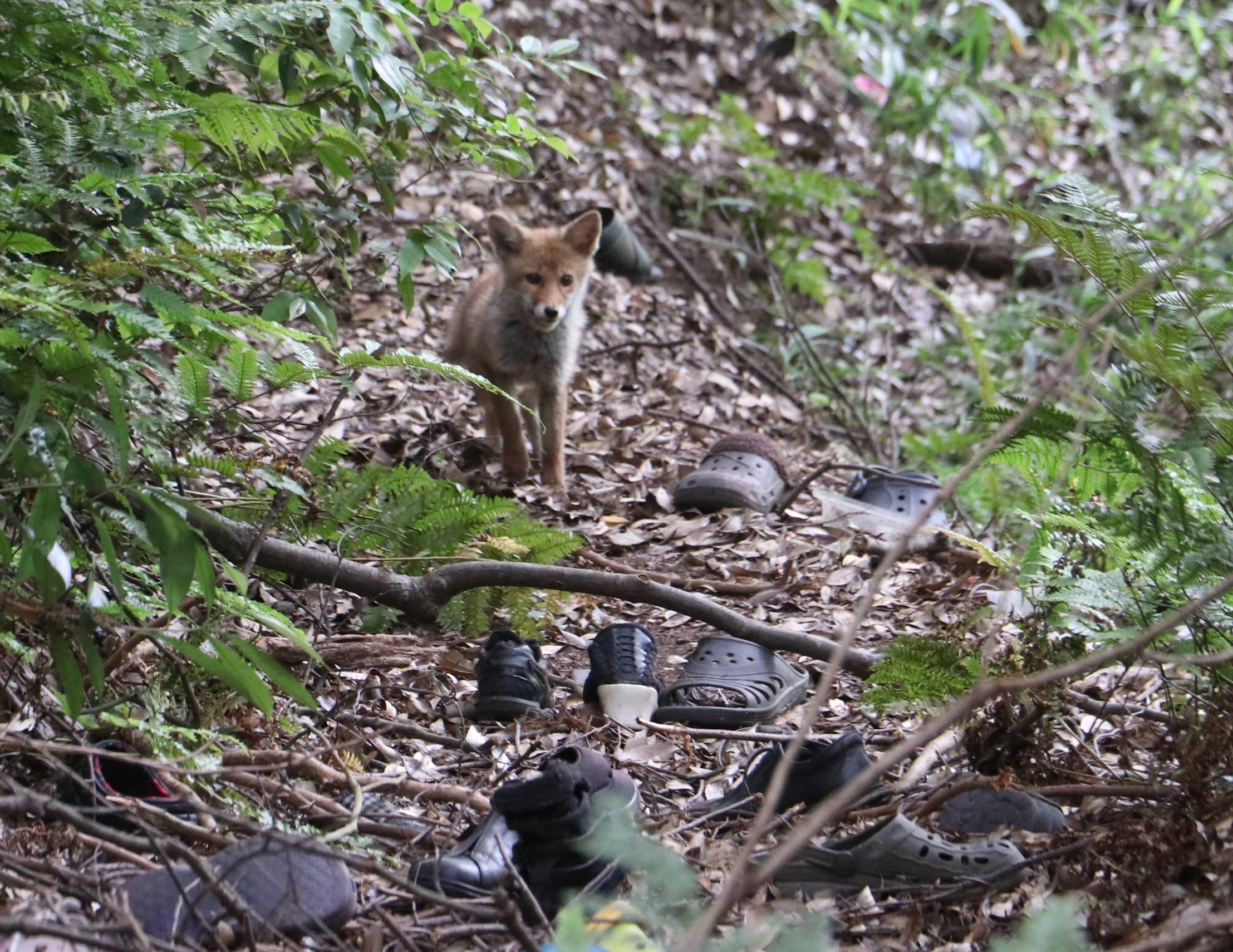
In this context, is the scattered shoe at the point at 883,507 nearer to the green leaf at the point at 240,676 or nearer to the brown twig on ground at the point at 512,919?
the green leaf at the point at 240,676

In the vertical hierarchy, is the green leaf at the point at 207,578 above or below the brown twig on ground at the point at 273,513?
above

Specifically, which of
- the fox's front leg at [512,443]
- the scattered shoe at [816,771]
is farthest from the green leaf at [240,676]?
the fox's front leg at [512,443]

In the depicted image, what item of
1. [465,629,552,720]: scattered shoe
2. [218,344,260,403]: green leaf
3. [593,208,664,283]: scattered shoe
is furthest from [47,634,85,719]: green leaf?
[593,208,664,283]: scattered shoe

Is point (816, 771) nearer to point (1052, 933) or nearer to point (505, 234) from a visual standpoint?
point (1052, 933)

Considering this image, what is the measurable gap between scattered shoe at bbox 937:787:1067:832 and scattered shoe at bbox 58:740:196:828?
5.98 feet

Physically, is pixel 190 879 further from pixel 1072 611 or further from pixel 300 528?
pixel 1072 611

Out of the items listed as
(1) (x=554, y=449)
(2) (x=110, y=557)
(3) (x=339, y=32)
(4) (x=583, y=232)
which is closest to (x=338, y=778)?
(2) (x=110, y=557)

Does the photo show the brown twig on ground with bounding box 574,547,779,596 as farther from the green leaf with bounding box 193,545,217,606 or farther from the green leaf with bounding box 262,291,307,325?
the green leaf with bounding box 193,545,217,606

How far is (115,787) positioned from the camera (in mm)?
2709

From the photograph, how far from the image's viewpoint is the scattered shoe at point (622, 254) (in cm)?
801

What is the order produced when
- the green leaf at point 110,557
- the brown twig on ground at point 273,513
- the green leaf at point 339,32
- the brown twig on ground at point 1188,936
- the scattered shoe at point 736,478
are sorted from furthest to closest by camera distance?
the scattered shoe at point 736,478 < the brown twig on ground at point 273,513 < the green leaf at point 339,32 < the green leaf at point 110,557 < the brown twig on ground at point 1188,936

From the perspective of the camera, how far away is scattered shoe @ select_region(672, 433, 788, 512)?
18.7ft

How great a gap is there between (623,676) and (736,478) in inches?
84.9

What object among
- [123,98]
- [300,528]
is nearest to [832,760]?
[300,528]
